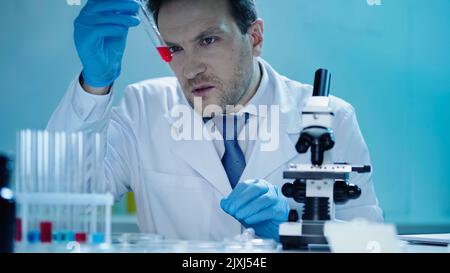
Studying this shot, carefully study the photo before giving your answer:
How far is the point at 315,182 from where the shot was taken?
Result: 154 centimetres

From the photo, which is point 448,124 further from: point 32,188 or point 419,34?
point 32,188

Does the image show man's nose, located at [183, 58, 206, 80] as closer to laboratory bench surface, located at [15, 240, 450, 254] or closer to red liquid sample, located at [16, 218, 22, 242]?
laboratory bench surface, located at [15, 240, 450, 254]

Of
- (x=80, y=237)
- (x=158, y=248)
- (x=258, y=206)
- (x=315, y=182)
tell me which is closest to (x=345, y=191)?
(x=315, y=182)

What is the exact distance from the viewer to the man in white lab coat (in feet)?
7.05

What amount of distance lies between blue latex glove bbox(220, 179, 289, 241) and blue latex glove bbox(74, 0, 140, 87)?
1.54ft

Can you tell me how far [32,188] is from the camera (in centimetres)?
142

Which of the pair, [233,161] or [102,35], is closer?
[102,35]

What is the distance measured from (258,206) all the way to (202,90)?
57 centimetres

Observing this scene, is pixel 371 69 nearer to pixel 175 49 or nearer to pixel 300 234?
pixel 175 49

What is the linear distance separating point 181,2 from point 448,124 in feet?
3.33

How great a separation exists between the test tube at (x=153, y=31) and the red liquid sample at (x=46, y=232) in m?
0.76

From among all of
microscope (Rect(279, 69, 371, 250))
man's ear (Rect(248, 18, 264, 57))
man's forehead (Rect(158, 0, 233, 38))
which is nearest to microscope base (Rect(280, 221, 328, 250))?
microscope (Rect(279, 69, 371, 250))
